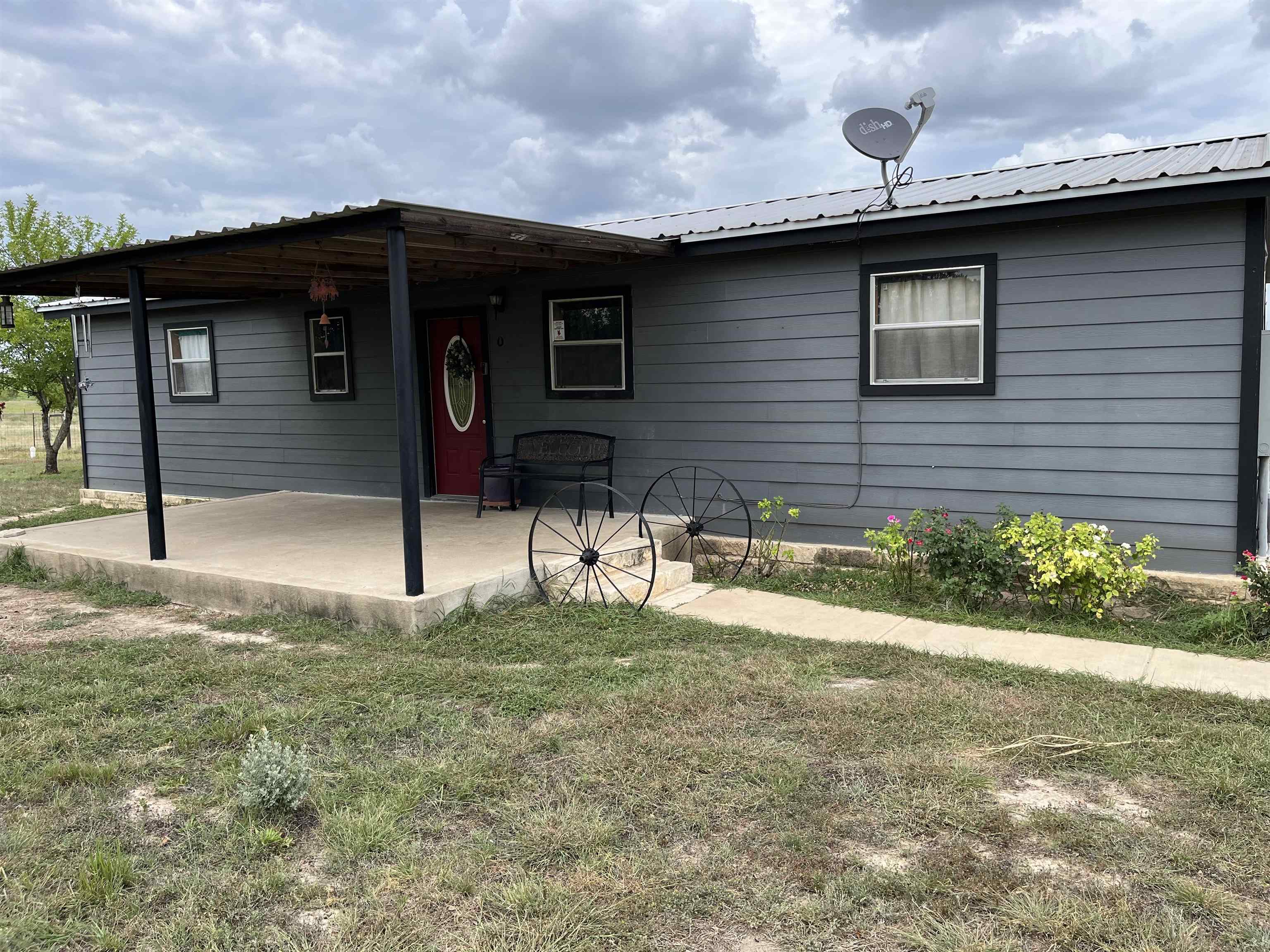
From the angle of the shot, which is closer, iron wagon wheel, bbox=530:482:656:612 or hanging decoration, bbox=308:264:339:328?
iron wagon wheel, bbox=530:482:656:612

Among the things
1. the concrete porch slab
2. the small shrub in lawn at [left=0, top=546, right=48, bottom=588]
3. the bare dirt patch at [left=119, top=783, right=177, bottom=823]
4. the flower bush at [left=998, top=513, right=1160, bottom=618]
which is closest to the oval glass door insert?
the concrete porch slab

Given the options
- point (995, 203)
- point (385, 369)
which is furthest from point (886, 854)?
point (385, 369)

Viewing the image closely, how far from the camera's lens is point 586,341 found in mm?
7961

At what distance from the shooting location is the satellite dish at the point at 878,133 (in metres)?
6.56

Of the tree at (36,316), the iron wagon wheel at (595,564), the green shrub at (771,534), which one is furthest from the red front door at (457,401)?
the tree at (36,316)

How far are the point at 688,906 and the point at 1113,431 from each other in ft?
15.4

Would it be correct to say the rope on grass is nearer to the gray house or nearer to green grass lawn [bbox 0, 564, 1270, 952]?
green grass lawn [bbox 0, 564, 1270, 952]

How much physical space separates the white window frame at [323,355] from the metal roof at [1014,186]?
3.09m

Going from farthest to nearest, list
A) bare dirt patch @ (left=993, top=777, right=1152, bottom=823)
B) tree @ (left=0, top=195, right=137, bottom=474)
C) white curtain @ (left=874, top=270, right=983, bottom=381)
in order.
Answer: tree @ (left=0, top=195, right=137, bottom=474)
white curtain @ (left=874, top=270, right=983, bottom=381)
bare dirt patch @ (left=993, top=777, right=1152, bottom=823)

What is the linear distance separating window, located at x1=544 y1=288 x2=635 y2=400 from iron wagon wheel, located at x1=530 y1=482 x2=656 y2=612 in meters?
1.34

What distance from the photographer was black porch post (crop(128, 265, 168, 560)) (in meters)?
6.42

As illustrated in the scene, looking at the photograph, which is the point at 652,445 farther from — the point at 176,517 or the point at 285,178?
the point at 285,178

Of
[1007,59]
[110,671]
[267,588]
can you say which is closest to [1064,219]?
[267,588]

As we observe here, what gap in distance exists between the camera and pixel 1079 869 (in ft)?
8.29
